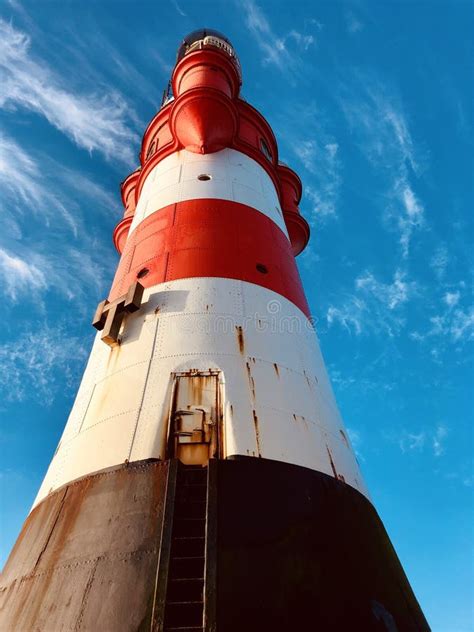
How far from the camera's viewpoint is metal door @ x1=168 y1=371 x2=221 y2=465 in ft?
16.1

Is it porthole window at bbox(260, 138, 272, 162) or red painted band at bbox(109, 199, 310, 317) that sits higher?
porthole window at bbox(260, 138, 272, 162)

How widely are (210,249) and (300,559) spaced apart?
515 centimetres

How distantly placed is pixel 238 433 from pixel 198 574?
155 cm

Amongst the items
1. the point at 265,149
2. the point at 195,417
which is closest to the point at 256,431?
the point at 195,417

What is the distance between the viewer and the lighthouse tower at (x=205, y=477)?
379 centimetres

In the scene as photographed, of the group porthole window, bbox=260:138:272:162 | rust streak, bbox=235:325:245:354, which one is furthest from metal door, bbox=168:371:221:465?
porthole window, bbox=260:138:272:162

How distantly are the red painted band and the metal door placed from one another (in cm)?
222

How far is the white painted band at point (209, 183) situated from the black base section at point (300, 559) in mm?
6260

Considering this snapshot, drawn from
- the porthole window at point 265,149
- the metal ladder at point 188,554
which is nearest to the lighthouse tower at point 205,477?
the metal ladder at point 188,554

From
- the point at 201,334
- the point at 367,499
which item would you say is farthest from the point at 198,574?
the point at 201,334

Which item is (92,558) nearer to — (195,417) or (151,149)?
(195,417)

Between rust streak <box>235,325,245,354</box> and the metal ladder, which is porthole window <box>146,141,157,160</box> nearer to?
rust streak <box>235,325,245,354</box>

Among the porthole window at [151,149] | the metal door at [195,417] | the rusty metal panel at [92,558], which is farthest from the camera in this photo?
the porthole window at [151,149]

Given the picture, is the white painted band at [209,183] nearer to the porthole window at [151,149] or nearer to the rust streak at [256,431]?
the porthole window at [151,149]
